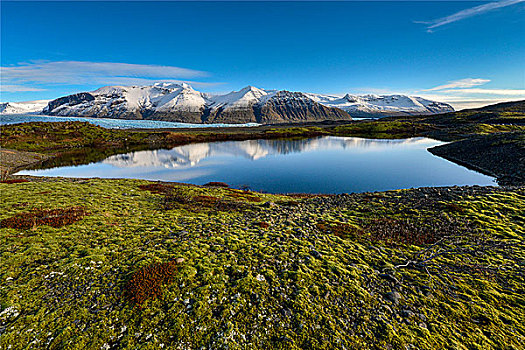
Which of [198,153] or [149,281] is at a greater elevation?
[198,153]

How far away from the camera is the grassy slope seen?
7.62 m

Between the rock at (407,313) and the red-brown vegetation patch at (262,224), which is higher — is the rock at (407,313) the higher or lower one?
the lower one

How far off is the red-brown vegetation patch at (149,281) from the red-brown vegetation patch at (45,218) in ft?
32.0

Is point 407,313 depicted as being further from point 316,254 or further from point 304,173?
point 304,173

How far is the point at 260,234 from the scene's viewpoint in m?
15.5

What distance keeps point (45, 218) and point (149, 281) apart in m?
12.3

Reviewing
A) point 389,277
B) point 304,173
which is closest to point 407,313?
point 389,277

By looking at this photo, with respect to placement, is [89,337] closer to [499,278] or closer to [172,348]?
[172,348]

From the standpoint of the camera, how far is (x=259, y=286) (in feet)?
32.6

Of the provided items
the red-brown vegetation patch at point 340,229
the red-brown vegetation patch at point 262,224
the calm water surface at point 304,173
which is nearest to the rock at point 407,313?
the red-brown vegetation patch at point 340,229

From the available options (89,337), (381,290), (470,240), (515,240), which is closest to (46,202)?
(89,337)

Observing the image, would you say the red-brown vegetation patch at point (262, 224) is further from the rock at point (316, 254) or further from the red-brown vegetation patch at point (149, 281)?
the red-brown vegetation patch at point (149, 281)

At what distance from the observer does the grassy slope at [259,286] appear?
300 inches

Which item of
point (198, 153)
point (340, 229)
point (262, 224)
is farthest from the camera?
point (198, 153)
